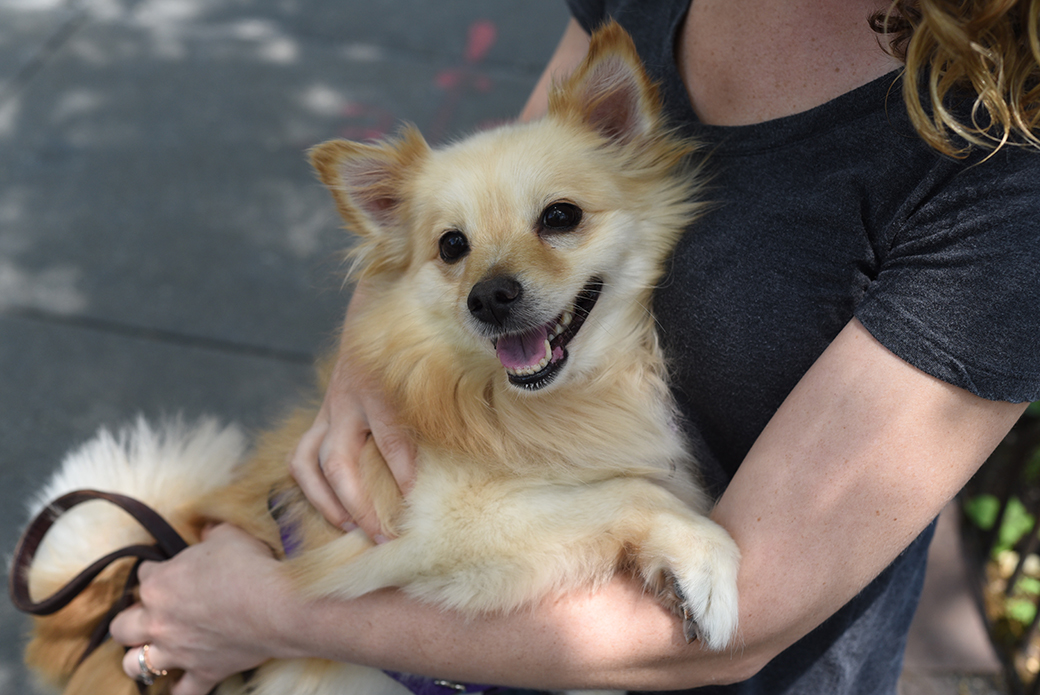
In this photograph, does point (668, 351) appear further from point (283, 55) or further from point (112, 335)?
point (283, 55)

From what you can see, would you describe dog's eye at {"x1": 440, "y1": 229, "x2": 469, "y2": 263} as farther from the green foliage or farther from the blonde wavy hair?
the green foliage

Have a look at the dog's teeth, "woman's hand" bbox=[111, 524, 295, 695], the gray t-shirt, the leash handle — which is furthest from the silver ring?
the gray t-shirt

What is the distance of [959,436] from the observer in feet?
3.58

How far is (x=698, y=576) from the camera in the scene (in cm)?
125

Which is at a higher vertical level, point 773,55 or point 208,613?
point 773,55

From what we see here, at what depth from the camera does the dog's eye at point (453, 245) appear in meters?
1.74

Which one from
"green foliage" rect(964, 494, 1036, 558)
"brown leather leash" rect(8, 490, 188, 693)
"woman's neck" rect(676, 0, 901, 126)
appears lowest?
"green foliage" rect(964, 494, 1036, 558)

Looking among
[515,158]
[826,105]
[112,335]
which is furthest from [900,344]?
[112,335]

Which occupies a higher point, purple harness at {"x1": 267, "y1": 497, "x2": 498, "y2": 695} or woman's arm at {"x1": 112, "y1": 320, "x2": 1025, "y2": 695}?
woman's arm at {"x1": 112, "y1": 320, "x2": 1025, "y2": 695}

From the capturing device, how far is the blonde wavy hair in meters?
1.03

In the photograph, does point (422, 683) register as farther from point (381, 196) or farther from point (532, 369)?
point (381, 196)

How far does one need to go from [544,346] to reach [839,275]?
0.59 m

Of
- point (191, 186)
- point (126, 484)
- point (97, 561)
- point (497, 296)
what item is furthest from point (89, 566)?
point (191, 186)

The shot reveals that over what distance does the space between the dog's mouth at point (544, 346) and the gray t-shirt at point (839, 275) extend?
0.54ft
